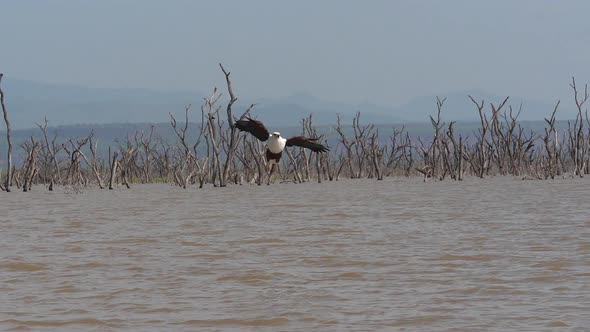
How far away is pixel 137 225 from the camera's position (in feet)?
44.0

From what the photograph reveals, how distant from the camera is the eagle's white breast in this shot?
21.8 metres

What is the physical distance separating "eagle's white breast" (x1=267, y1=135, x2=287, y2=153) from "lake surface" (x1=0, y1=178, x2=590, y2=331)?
5267 millimetres

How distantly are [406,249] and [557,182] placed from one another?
1520 centimetres

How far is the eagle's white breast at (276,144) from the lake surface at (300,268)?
17.3 ft

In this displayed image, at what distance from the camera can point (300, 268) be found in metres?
8.70

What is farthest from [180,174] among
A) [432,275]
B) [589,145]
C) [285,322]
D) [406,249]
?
[285,322]

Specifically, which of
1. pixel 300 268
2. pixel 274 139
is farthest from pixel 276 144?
pixel 300 268

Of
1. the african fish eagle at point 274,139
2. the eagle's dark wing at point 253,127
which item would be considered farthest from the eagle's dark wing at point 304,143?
the eagle's dark wing at point 253,127

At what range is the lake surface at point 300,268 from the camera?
6.36 m

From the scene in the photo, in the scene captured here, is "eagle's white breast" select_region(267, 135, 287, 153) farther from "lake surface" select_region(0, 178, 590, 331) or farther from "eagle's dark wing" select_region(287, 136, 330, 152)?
"lake surface" select_region(0, 178, 590, 331)

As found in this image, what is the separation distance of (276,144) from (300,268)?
43.5ft

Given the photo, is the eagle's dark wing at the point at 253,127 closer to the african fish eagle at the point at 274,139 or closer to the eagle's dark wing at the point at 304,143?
the african fish eagle at the point at 274,139

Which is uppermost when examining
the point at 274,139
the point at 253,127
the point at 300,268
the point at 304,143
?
the point at 253,127

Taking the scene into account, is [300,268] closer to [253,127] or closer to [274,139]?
[253,127]
